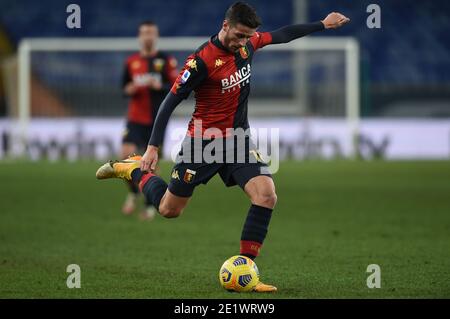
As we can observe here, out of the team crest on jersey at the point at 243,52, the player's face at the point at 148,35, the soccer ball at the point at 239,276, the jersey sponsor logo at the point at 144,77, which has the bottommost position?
the soccer ball at the point at 239,276

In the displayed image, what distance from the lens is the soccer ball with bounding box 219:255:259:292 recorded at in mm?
6832

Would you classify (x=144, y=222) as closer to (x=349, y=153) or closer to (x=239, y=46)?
(x=239, y=46)

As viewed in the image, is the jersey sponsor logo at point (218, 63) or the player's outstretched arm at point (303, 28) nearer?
the jersey sponsor logo at point (218, 63)

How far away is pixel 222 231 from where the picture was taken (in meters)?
11.0

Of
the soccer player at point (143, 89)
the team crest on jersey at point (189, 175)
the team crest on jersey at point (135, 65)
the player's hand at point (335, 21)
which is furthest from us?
the team crest on jersey at point (135, 65)

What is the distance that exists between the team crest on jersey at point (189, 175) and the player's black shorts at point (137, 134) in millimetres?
5660

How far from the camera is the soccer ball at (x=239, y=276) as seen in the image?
683cm

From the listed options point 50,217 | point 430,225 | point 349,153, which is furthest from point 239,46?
point 349,153

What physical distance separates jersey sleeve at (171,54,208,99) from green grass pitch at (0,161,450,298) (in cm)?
146

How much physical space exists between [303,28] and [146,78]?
538cm

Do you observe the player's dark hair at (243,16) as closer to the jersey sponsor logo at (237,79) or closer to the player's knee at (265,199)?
the jersey sponsor logo at (237,79)

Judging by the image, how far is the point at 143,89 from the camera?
13.2 m

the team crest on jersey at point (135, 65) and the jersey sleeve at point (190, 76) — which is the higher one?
the team crest on jersey at point (135, 65)

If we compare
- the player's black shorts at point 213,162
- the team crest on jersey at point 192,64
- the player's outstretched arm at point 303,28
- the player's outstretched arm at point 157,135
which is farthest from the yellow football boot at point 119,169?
the player's outstretched arm at point 303,28
